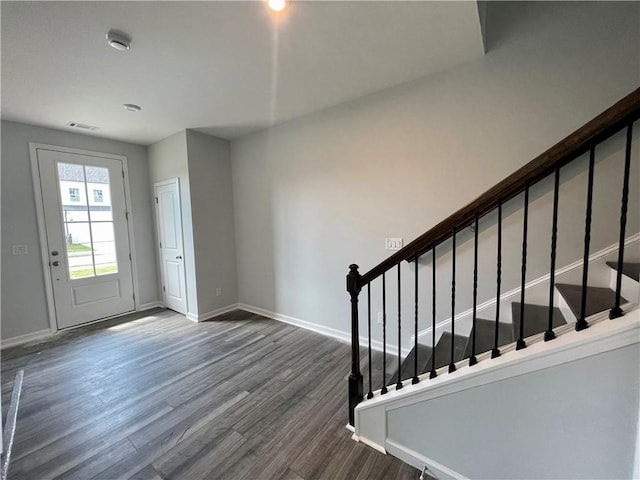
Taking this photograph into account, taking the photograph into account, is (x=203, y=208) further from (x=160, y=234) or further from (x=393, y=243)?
(x=393, y=243)

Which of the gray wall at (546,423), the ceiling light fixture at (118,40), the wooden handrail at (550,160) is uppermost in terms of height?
the ceiling light fixture at (118,40)

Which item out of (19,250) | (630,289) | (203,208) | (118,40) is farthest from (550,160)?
(19,250)

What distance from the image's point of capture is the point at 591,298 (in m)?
1.50

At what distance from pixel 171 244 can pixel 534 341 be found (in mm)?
4228

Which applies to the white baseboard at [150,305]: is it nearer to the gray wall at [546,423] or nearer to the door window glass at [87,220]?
the door window glass at [87,220]

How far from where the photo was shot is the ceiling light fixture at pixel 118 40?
1663 millimetres

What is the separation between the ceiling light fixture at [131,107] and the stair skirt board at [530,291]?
3619 millimetres

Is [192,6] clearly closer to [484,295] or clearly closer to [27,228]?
[484,295]

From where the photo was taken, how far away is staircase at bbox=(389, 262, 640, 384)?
1.44 m

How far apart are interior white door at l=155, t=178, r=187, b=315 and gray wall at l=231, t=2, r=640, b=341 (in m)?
0.85

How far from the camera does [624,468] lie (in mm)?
951

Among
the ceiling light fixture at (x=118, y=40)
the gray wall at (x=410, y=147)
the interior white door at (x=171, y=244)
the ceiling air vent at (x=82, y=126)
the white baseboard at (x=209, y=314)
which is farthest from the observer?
the interior white door at (x=171, y=244)

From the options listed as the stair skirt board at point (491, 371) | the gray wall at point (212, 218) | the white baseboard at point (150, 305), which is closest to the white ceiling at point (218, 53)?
the gray wall at point (212, 218)

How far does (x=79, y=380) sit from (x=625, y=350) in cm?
362
